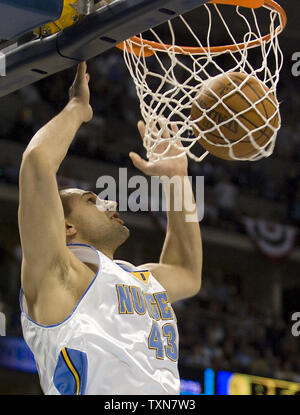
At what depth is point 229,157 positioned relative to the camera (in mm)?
2834

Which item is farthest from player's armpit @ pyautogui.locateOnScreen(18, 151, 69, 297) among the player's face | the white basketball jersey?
the player's face

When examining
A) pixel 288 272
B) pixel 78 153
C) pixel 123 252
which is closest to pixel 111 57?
pixel 78 153

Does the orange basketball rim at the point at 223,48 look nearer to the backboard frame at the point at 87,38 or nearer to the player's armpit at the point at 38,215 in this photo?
the backboard frame at the point at 87,38

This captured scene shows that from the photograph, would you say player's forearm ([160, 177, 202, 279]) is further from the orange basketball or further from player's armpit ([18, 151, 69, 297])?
player's armpit ([18, 151, 69, 297])

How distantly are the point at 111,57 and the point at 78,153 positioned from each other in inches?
61.5

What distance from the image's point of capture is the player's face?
302cm

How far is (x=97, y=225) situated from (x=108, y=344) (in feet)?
1.92

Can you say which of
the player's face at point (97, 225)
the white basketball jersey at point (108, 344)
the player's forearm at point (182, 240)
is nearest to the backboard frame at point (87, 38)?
the player's face at point (97, 225)

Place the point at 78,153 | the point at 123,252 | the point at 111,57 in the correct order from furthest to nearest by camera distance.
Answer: the point at 123,252, the point at 111,57, the point at 78,153

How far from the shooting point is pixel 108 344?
2.62 metres

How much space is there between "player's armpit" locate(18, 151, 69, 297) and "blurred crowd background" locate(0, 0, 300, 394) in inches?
196

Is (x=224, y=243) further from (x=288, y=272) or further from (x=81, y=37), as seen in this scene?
(x=81, y=37)

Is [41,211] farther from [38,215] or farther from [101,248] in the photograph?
[101,248]

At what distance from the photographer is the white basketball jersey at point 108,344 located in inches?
102
